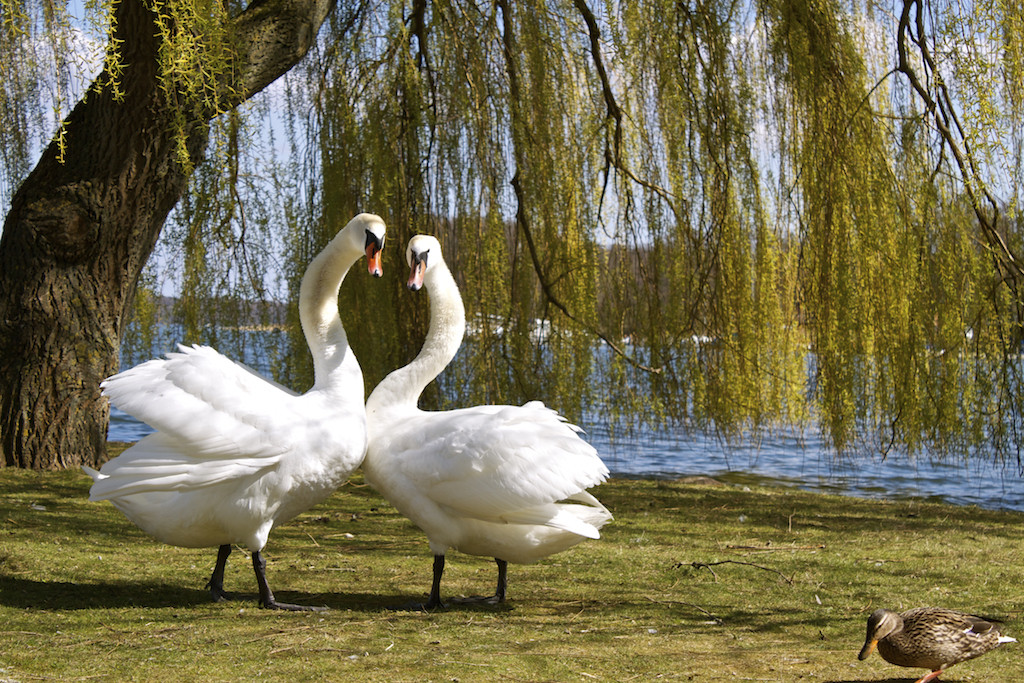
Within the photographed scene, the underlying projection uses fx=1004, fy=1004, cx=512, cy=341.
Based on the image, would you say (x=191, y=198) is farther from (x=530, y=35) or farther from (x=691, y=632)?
(x=691, y=632)

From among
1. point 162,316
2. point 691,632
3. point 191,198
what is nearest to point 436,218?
point 191,198

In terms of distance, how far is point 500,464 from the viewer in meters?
3.23

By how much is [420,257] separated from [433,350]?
0.37 metres

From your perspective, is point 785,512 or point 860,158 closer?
point 860,158

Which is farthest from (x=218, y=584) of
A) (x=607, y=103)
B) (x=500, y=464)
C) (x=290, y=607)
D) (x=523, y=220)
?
(x=607, y=103)

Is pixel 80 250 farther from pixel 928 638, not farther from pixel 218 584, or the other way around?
pixel 928 638

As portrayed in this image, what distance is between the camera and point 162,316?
236 inches

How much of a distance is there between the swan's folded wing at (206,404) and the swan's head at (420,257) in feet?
2.40

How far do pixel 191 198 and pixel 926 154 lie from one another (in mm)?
3796

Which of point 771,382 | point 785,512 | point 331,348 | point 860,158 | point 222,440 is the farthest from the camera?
point 785,512

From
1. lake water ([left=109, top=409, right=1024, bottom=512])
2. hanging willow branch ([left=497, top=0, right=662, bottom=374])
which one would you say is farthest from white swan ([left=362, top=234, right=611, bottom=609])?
lake water ([left=109, top=409, right=1024, bottom=512])

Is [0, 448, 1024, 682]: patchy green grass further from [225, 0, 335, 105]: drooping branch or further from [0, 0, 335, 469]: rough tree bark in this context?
[225, 0, 335, 105]: drooping branch

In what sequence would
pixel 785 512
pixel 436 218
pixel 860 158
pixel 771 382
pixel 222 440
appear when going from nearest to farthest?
pixel 222 440
pixel 860 158
pixel 771 382
pixel 436 218
pixel 785 512

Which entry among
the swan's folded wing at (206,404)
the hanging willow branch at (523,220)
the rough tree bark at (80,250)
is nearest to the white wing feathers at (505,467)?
the swan's folded wing at (206,404)
